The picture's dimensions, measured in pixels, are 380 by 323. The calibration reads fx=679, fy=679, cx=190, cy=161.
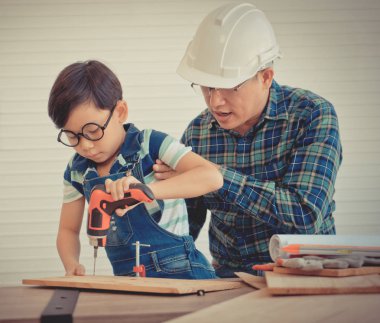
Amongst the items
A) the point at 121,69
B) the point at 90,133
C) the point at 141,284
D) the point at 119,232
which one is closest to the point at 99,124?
the point at 90,133

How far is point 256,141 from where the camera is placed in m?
3.00

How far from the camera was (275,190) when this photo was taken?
9.11 feet

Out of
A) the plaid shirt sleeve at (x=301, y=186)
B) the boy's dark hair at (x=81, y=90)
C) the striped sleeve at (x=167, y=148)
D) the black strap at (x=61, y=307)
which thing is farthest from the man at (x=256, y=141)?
the black strap at (x=61, y=307)

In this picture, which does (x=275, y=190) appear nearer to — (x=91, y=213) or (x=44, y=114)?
(x=91, y=213)

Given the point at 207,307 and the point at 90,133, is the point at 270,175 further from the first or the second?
the point at 207,307

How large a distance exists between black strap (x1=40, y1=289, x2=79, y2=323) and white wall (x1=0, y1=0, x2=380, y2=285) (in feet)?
18.2

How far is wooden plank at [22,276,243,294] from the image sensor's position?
189cm

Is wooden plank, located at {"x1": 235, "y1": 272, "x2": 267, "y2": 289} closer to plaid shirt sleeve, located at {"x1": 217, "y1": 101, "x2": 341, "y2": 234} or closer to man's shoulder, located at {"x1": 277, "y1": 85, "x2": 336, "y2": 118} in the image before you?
plaid shirt sleeve, located at {"x1": 217, "y1": 101, "x2": 341, "y2": 234}

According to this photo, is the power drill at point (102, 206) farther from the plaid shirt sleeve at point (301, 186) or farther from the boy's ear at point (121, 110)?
the plaid shirt sleeve at point (301, 186)

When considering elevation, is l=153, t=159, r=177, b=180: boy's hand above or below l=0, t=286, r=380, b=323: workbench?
above

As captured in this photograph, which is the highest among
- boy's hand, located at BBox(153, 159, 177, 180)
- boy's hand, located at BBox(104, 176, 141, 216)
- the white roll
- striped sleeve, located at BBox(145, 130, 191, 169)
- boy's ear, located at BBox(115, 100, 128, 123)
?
boy's ear, located at BBox(115, 100, 128, 123)

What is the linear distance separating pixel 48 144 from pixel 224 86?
4.99 m

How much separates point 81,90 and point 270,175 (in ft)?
3.22

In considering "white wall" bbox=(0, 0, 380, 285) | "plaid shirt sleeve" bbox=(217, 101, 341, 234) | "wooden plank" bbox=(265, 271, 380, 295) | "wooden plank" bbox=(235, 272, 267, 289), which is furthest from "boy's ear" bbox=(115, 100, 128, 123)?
"white wall" bbox=(0, 0, 380, 285)
